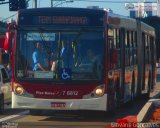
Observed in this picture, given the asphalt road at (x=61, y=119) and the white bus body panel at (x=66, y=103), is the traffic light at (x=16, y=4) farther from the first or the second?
the white bus body panel at (x=66, y=103)

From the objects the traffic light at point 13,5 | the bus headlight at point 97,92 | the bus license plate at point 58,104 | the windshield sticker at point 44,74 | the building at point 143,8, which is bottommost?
the building at point 143,8

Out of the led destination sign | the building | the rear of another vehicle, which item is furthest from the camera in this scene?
the building

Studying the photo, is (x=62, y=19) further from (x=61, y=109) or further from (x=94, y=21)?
(x=61, y=109)

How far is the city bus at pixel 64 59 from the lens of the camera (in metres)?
17.9

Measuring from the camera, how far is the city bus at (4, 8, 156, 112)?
17.9 metres

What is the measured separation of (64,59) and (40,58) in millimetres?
647

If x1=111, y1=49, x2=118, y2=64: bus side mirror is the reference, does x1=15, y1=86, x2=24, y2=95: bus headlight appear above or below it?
below

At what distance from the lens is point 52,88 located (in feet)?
59.2

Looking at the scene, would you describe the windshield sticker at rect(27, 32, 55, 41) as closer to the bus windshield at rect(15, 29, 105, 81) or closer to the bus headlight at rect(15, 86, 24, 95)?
the bus windshield at rect(15, 29, 105, 81)

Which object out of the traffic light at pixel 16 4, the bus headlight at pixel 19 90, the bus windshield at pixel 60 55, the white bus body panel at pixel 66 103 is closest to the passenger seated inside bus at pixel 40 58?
the bus windshield at pixel 60 55

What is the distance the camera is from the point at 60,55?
18.0 metres

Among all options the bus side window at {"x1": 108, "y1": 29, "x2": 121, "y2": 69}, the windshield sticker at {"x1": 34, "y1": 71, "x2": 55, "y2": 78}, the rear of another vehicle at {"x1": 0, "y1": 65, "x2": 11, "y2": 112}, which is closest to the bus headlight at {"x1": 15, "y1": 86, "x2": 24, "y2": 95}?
the windshield sticker at {"x1": 34, "y1": 71, "x2": 55, "y2": 78}

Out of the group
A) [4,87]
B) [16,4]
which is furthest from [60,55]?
[16,4]

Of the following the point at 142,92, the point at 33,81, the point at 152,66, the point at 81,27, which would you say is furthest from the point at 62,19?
the point at 152,66
